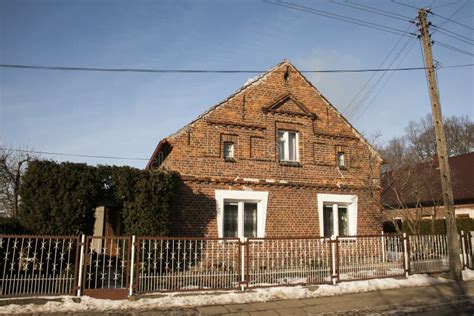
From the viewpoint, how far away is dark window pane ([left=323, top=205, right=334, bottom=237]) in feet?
48.0

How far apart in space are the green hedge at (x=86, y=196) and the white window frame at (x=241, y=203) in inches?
85.1

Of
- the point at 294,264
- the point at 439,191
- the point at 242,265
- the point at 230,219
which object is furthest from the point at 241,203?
the point at 439,191

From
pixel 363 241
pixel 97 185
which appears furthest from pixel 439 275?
pixel 97 185

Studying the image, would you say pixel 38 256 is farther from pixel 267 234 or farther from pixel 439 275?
pixel 439 275

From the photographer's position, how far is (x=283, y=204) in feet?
45.2

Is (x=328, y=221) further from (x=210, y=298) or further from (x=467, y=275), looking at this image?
(x=210, y=298)

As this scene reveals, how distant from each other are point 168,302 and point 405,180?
41.9 ft

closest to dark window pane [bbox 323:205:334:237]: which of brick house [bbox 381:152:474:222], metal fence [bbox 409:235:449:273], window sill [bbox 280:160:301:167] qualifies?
window sill [bbox 280:160:301:167]

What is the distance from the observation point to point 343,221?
1515 centimetres

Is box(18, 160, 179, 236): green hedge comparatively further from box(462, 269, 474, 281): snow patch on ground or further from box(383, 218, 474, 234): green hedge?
box(383, 218, 474, 234): green hedge

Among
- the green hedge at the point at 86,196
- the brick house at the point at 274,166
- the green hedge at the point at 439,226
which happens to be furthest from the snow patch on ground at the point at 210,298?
the green hedge at the point at 439,226

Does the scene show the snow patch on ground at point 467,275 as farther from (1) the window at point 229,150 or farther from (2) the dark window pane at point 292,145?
(1) the window at point 229,150

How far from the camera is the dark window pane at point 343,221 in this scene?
49.3ft

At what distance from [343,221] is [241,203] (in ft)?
15.6
